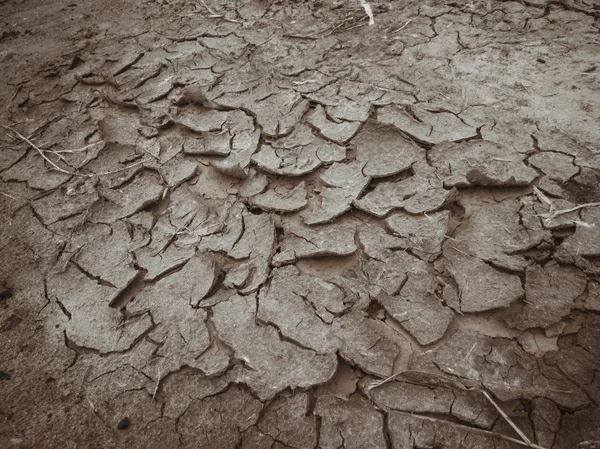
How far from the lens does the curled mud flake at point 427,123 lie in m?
1.87

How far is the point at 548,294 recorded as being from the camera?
132 centimetres

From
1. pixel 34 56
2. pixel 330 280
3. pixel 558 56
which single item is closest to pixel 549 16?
pixel 558 56

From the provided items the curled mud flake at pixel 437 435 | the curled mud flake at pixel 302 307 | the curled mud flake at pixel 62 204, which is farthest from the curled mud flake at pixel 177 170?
the curled mud flake at pixel 437 435

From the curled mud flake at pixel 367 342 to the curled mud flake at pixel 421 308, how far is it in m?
0.06

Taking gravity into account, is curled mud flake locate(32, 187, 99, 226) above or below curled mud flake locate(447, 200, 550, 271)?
above

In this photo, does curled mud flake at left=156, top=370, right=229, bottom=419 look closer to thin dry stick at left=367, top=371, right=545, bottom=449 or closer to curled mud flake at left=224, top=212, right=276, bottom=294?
curled mud flake at left=224, top=212, right=276, bottom=294

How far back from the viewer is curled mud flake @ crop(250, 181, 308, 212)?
1705mm

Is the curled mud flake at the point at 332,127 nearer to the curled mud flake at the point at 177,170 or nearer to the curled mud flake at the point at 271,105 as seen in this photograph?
the curled mud flake at the point at 271,105

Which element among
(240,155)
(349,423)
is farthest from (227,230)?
(349,423)

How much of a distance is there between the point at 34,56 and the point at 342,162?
8.04ft

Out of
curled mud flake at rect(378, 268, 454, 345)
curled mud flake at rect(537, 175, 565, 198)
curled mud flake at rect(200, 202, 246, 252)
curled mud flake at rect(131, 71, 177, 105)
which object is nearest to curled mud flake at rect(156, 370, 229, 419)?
curled mud flake at rect(200, 202, 246, 252)

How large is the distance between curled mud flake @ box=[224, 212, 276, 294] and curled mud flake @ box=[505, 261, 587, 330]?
864mm

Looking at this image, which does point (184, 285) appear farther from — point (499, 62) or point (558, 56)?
point (558, 56)

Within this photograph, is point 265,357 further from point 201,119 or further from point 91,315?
point 201,119
